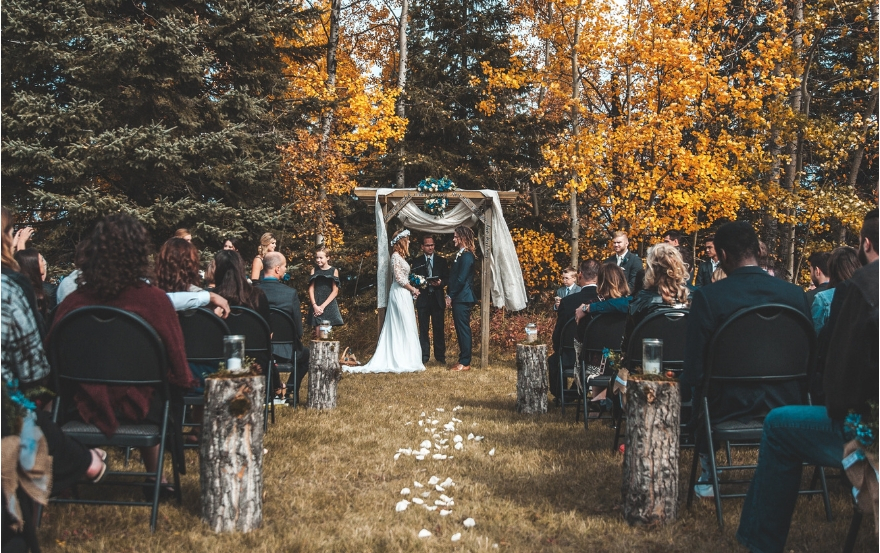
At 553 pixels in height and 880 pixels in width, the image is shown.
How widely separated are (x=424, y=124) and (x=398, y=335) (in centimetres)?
838

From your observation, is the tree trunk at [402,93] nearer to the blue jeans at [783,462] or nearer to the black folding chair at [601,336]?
the black folding chair at [601,336]

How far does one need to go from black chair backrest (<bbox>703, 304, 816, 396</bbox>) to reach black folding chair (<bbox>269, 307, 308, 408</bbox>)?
4066mm

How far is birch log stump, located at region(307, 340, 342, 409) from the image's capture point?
23.3 ft

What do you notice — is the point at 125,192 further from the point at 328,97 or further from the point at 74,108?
the point at 328,97

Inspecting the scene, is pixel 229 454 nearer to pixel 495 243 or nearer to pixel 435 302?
pixel 435 302

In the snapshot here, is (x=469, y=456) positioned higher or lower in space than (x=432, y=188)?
lower

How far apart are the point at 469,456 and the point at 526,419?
1604mm

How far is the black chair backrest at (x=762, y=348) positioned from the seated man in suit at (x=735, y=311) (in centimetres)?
7

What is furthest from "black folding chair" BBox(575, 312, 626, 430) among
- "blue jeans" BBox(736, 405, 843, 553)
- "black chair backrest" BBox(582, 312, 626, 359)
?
"blue jeans" BBox(736, 405, 843, 553)

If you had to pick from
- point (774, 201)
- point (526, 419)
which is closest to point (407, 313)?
point (526, 419)

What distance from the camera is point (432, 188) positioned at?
464 inches

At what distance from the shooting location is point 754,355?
11.8 feet

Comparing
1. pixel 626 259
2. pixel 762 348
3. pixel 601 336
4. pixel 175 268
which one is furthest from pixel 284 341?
pixel 626 259

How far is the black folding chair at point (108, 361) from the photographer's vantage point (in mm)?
3395
